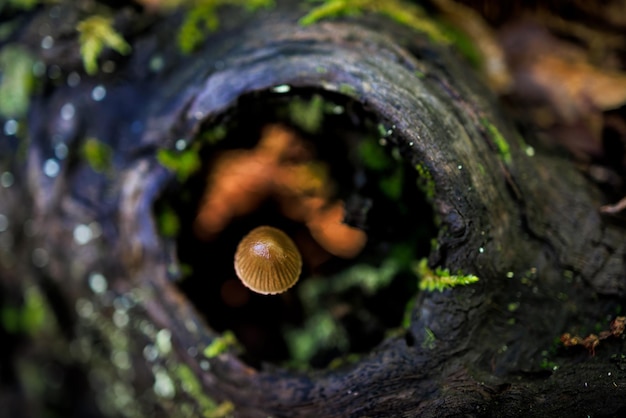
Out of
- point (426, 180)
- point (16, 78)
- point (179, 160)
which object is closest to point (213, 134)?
point (179, 160)

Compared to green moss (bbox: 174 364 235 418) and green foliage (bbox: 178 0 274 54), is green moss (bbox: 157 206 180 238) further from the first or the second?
green foliage (bbox: 178 0 274 54)

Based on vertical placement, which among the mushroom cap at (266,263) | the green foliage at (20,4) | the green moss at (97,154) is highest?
the green foliage at (20,4)

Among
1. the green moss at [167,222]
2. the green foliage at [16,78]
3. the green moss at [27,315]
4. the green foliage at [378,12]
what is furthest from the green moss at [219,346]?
the green foliage at [16,78]

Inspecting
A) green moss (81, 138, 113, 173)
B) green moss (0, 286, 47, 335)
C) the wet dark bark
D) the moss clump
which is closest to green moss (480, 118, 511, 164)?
the wet dark bark

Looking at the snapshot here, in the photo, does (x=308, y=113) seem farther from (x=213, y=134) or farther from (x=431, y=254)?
(x=431, y=254)

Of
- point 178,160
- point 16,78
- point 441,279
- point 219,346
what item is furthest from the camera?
point 16,78

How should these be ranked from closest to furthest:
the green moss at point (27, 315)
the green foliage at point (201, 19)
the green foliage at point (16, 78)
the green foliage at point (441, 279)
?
the green foliage at point (441, 279)
the green foliage at point (201, 19)
the green foliage at point (16, 78)
the green moss at point (27, 315)

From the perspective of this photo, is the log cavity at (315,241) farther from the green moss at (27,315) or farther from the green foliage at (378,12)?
the green moss at (27,315)
